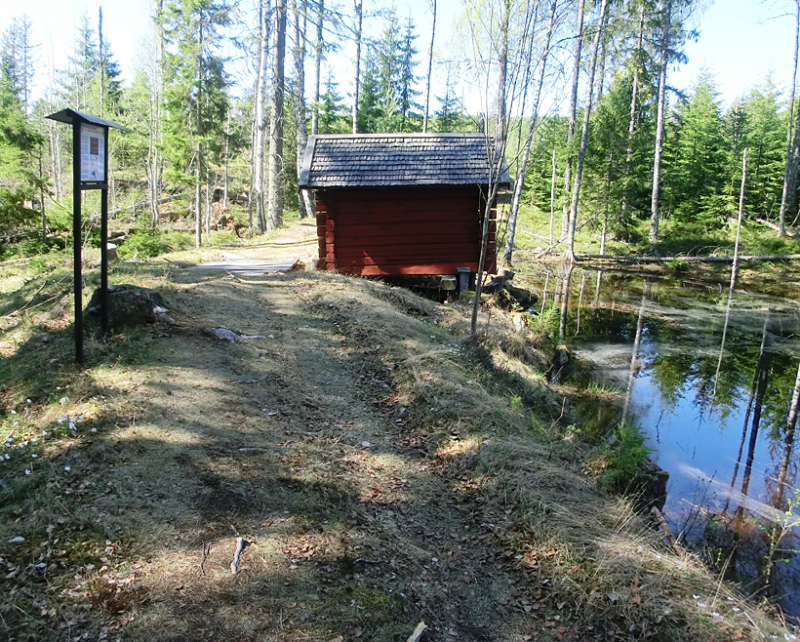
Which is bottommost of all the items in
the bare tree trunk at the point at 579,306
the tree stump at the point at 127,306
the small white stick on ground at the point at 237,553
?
the small white stick on ground at the point at 237,553

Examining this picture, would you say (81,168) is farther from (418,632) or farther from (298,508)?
(418,632)

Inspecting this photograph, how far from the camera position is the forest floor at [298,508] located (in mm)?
3842

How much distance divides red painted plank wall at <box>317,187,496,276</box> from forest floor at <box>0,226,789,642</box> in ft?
18.0

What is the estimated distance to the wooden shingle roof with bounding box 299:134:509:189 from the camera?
41.4ft

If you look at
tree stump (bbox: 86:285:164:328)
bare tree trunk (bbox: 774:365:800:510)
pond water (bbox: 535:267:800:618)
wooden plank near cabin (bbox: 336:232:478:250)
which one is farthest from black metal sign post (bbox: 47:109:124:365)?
bare tree trunk (bbox: 774:365:800:510)

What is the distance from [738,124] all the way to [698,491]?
32592mm

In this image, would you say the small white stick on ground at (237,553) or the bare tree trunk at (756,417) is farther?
the bare tree trunk at (756,417)

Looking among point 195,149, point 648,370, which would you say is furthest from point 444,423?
point 195,149

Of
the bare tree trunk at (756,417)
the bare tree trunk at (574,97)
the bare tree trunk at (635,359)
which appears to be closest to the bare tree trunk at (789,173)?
the bare tree trunk at (574,97)

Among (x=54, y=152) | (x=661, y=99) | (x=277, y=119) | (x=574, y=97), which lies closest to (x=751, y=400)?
(x=574, y=97)

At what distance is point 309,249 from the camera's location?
17.9m

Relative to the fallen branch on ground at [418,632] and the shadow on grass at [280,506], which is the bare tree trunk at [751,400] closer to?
the shadow on grass at [280,506]

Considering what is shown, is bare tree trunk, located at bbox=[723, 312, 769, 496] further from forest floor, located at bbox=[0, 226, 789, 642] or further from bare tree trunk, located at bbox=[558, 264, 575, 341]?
bare tree trunk, located at bbox=[558, 264, 575, 341]

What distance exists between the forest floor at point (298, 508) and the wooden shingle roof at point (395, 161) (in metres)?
5.51
